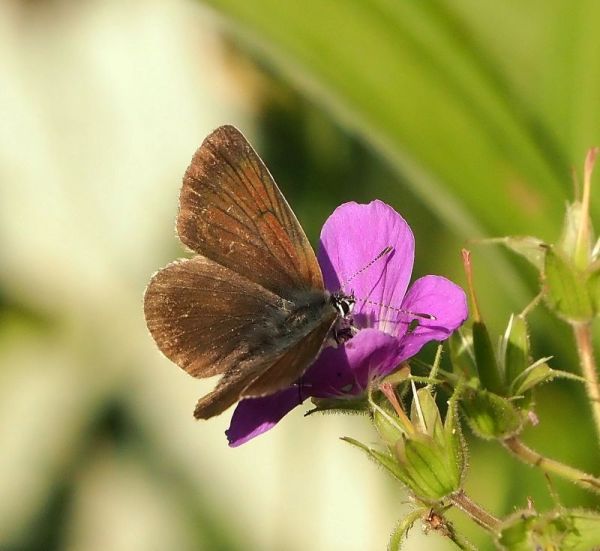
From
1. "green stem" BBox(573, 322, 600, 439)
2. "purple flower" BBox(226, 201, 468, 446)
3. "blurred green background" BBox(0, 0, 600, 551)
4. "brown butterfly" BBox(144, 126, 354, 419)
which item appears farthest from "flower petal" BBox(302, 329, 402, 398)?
"blurred green background" BBox(0, 0, 600, 551)

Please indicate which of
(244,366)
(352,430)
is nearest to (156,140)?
(352,430)

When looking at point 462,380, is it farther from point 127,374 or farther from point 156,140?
point 156,140

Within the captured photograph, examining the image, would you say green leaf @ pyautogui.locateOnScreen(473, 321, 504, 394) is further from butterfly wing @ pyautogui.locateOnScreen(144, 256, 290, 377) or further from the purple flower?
butterfly wing @ pyautogui.locateOnScreen(144, 256, 290, 377)

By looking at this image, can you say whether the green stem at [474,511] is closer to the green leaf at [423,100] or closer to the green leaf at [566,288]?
the green leaf at [566,288]

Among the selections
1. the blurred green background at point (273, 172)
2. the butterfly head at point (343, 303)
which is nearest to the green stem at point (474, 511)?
the butterfly head at point (343, 303)

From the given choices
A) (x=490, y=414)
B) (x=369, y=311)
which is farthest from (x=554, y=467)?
(x=369, y=311)

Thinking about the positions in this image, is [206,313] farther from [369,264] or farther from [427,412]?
[427,412]
